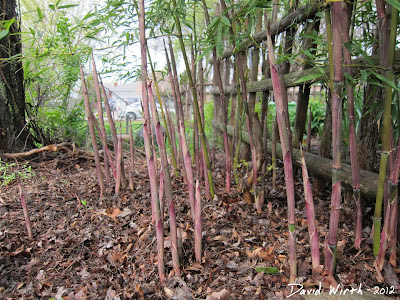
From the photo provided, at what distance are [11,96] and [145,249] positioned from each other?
234cm

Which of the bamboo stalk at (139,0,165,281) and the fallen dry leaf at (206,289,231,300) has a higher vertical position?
the bamboo stalk at (139,0,165,281)

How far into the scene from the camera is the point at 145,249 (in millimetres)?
1435

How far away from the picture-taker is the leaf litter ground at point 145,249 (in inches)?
46.6

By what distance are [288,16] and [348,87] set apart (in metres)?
1.01

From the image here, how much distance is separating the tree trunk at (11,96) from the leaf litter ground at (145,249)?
2.97 feet

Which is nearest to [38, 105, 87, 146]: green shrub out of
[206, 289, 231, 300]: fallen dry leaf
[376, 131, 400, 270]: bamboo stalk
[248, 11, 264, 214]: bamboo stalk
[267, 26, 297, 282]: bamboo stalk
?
[248, 11, 264, 214]: bamboo stalk

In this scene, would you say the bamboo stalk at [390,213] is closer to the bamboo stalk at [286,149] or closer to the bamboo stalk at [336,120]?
the bamboo stalk at [336,120]

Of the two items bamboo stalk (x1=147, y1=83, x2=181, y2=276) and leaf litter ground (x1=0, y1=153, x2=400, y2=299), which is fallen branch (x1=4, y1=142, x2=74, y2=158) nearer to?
leaf litter ground (x1=0, y1=153, x2=400, y2=299)

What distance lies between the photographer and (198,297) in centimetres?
115

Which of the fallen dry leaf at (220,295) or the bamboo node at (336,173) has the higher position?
the bamboo node at (336,173)

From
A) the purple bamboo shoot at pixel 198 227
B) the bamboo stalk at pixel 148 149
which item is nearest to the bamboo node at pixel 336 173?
the purple bamboo shoot at pixel 198 227

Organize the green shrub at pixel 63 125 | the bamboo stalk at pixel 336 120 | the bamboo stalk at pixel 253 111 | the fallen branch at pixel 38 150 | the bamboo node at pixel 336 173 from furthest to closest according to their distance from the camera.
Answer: the green shrub at pixel 63 125 → the fallen branch at pixel 38 150 → the bamboo stalk at pixel 253 111 → the bamboo node at pixel 336 173 → the bamboo stalk at pixel 336 120

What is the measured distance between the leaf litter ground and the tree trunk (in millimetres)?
905

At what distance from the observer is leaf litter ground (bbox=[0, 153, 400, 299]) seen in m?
1.18
